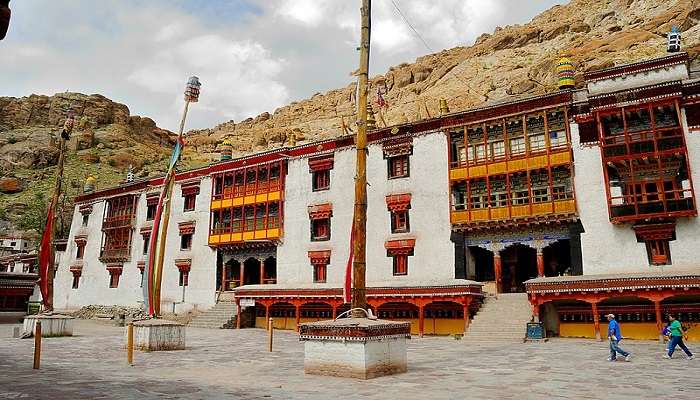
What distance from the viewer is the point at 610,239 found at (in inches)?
1002

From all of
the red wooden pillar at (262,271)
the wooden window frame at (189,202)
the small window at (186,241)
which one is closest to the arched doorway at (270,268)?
the red wooden pillar at (262,271)

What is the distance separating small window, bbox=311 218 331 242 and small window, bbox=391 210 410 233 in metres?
4.80

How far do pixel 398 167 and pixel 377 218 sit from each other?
343cm

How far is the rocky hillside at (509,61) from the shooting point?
60875 millimetres

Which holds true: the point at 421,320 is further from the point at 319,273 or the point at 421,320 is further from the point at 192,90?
the point at 192,90

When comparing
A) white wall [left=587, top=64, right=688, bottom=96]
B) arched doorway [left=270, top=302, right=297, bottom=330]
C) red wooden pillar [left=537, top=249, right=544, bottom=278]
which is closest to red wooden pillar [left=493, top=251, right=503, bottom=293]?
red wooden pillar [left=537, top=249, right=544, bottom=278]

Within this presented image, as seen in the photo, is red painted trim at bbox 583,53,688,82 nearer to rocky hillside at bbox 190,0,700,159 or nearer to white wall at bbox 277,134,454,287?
white wall at bbox 277,134,454,287

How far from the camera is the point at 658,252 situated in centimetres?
2441

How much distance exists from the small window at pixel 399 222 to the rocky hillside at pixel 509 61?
14.7m

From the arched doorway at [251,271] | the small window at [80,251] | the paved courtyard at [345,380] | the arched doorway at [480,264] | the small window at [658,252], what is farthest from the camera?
the small window at [80,251]

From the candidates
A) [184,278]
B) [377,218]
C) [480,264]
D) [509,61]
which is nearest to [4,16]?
[377,218]

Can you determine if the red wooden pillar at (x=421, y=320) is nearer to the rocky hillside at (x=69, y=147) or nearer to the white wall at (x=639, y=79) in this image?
the white wall at (x=639, y=79)

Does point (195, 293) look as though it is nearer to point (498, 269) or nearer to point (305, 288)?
point (305, 288)

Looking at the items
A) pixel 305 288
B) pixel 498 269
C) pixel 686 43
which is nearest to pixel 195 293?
pixel 305 288
